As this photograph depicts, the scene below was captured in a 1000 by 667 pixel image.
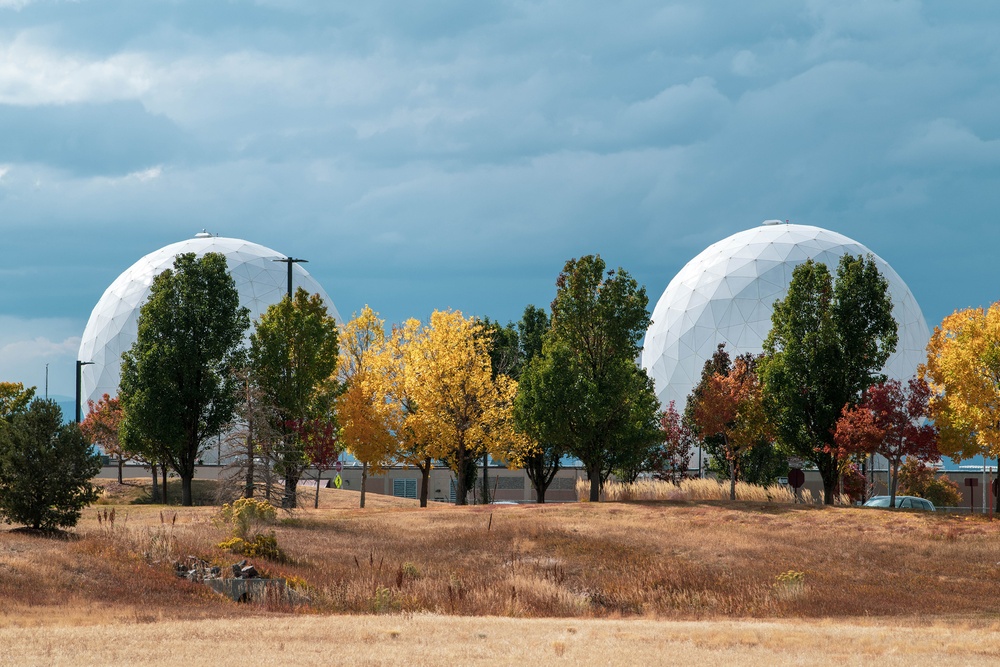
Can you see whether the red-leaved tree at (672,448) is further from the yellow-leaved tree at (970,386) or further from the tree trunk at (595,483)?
the yellow-leaved tree at (970,386)

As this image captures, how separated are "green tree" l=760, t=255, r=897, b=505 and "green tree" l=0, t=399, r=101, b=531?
30.5 m

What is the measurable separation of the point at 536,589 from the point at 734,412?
2961 centimetres

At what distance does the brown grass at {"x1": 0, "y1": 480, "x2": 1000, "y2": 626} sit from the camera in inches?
921

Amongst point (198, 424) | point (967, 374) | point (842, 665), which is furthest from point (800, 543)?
point (198, 424)

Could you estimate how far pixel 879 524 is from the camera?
39000 millimetres

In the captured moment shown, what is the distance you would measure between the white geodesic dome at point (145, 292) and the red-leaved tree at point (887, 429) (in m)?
49.2

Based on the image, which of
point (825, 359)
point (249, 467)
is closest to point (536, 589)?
point (249, 467)

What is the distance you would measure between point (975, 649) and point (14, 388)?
157ft

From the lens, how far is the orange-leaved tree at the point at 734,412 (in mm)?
50188

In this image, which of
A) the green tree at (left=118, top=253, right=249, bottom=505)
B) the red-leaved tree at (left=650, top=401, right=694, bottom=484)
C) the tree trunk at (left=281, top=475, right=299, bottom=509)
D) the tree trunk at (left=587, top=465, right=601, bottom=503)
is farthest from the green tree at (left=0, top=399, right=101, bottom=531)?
the red-leaved tree at (left=650, top=401, right=694, bottom=484)

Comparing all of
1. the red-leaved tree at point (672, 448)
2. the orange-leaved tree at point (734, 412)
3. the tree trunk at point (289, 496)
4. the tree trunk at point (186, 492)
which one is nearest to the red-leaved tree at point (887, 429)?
the orange-leaved tree at point (734, 412)

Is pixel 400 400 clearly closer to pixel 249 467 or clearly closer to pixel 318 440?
pixel 318 440

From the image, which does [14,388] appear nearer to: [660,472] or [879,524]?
[660,472]

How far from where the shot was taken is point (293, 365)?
153 feet
